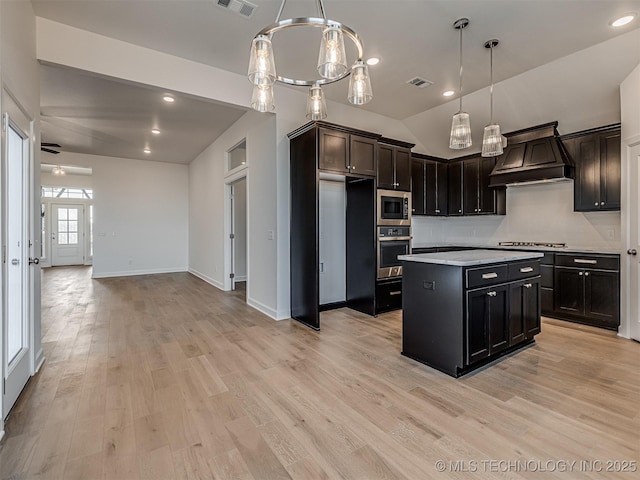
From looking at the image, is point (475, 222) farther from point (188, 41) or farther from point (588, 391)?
point (188, 41)

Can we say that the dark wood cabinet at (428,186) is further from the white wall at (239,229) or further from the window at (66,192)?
the window at (66,192)

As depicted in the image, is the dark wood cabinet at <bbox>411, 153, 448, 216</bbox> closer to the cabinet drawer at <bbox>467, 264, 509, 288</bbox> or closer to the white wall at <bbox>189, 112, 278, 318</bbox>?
the white wall at <bbox>189, 112, 278, 318</bbox>

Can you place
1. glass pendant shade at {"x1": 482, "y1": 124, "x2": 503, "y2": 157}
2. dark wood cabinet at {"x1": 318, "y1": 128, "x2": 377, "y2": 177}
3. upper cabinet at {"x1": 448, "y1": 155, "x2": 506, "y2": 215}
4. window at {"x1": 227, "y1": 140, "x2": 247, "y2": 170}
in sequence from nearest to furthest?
glass pendant shade at {"x1": 482, "y1": 124, "x2": 503, "y2": 157}
dark wood cabinet at {"x1": 318, "y1": 128, "x2": 377, "y2": 177}
upper cabinet at {"x1": 448, "y1": 155, "x2": 506, "y2": 215}
window at {"x1": 227, "y1": 140, "x2": 247, "y2": 170}

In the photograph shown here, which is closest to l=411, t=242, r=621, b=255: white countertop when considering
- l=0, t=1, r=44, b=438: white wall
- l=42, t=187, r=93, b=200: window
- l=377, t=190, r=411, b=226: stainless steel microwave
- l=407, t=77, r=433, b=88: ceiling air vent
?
l=377, t=190, r=411, b=226: stainless steel microwave

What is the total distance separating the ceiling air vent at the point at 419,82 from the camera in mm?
4109

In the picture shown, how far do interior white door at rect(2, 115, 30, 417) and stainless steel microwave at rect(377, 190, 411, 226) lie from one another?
143 inches

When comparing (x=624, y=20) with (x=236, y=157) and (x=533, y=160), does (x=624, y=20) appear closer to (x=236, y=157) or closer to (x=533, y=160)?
(x=533, y=160)

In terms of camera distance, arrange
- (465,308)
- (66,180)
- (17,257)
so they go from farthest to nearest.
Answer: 1. (66,180)
2. (465,308)
3. (17,257)

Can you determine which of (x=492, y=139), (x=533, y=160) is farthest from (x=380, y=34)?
(x=533, y=160)

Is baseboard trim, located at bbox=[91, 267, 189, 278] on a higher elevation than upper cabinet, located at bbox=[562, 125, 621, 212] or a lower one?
lower

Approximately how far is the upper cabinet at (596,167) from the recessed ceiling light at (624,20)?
1.26 metres

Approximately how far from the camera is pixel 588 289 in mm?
3863

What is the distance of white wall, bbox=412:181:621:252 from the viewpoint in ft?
13.8

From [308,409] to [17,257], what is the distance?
2438 millimetres
